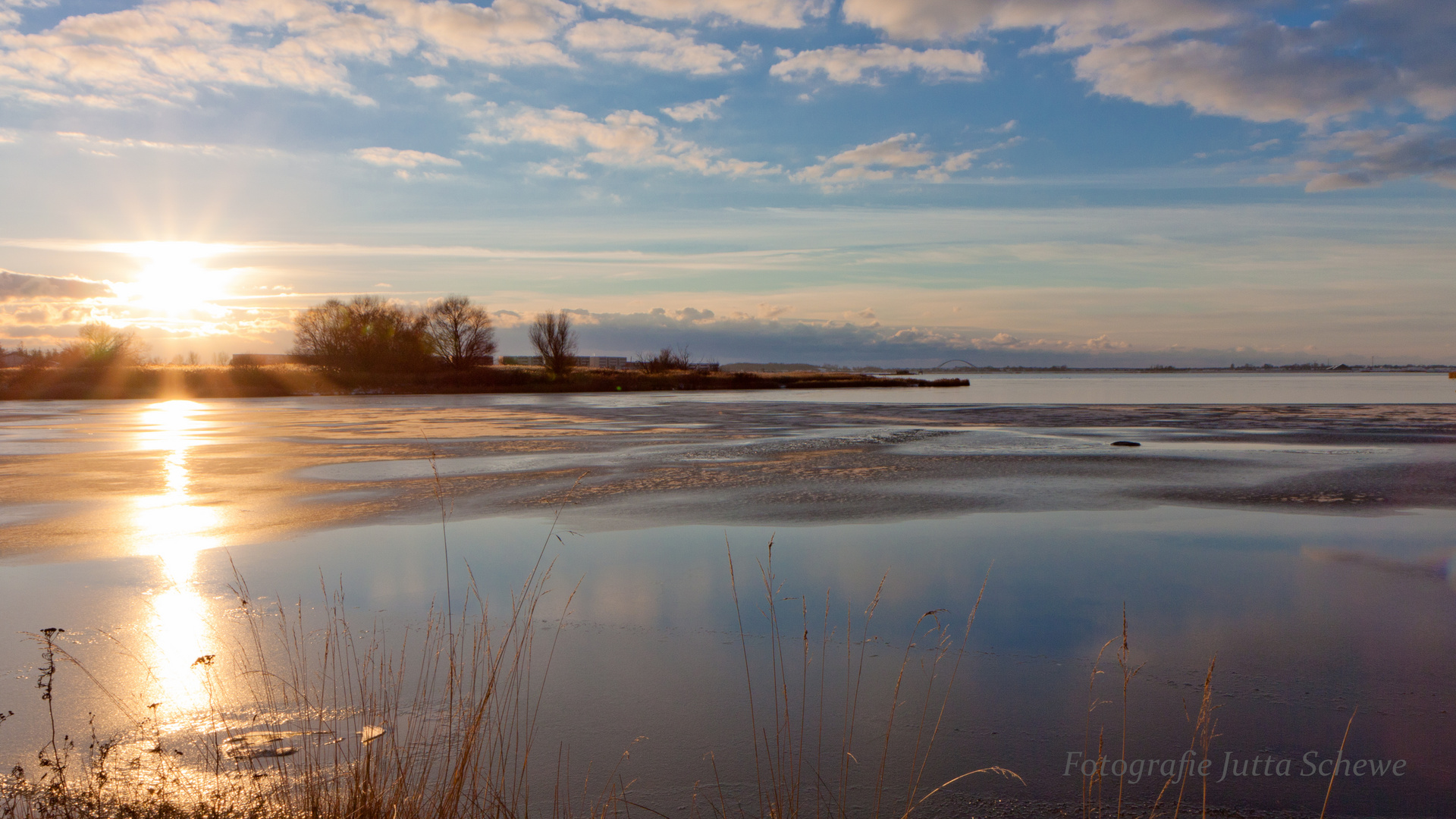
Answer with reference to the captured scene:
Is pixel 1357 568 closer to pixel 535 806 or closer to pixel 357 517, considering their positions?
pixel 535 806

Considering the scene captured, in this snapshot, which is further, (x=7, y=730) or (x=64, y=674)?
(x=64, y=674)

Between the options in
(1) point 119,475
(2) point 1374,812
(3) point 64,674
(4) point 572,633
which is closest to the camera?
(2) point 1374,812

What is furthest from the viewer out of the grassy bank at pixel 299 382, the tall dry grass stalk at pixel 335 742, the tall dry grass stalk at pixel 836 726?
the grassy bank at pixel 299 382

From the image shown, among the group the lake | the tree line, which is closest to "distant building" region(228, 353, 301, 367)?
the tree line

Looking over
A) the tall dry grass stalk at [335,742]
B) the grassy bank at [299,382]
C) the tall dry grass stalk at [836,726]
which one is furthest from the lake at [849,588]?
the grassy bank at [299,382]

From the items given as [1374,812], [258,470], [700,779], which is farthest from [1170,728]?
[258,470]

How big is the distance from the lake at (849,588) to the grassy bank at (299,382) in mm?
44101

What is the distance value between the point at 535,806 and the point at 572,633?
2029 mm

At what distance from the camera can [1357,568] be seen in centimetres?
670

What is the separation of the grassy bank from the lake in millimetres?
44101

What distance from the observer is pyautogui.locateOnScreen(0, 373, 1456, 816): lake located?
3.80 m

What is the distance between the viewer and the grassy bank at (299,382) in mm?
51250

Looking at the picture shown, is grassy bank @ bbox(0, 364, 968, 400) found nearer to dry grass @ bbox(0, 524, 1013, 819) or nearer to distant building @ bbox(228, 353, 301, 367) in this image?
distant building @ bbox(228, 353, 301, 367)

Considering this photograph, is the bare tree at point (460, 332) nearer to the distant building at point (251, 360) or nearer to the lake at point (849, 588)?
the distant building at point (251, 360)
